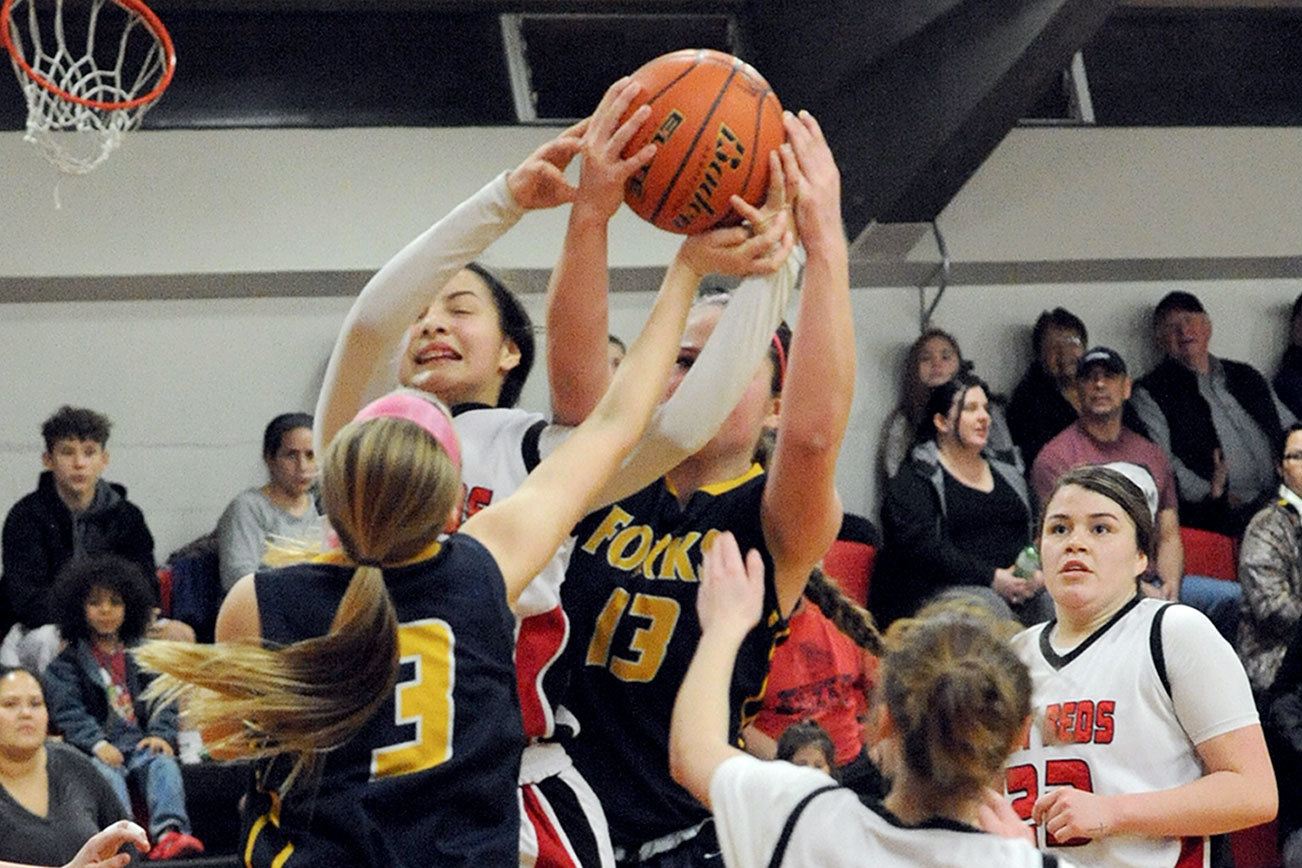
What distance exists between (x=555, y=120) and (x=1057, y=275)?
264 cm

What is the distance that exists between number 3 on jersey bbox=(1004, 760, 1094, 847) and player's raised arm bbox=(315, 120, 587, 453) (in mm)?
1533

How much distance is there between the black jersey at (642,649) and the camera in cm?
341

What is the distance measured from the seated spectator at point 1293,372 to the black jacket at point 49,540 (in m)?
5.44

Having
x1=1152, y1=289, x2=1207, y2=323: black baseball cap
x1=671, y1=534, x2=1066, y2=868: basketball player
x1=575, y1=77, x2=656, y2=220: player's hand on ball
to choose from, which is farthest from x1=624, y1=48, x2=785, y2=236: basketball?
x1=1152, y1=289, x2=1207, y2=323: black baseball cap

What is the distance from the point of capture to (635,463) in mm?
3262

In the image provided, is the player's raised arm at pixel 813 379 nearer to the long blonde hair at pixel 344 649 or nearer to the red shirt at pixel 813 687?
the long blonde hair at pixel 344 649

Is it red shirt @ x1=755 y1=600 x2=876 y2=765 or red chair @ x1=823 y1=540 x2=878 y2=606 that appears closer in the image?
red shirt @ x1=755 y1=600 x2=876 y2=765

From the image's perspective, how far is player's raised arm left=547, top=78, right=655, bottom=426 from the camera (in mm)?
3311

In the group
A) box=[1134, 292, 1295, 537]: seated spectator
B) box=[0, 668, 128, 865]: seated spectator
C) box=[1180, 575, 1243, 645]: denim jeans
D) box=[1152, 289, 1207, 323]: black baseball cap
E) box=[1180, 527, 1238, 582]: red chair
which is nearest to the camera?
box=[0, 668, 128, 865]: seated spectator

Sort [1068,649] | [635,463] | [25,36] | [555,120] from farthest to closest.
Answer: [555,120] → [25,36] → [1068,649] → [635,463]

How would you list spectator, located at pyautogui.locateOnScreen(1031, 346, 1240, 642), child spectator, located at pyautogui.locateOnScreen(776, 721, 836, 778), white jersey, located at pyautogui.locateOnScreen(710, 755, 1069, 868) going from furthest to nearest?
spectator, located at pyautogui.locateOnScreen(1031, 346, 1240, 642), child spectator, located at pyautogui.locateOnScreen(776, 721, 836, 778), white jersey, located at pyautogui.locateOnScreen(710, 755, 1069, 868)

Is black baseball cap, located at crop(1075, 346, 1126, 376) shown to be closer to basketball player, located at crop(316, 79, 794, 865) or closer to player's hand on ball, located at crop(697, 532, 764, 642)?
basketball player, located at crop(316, 79, 794, 865)

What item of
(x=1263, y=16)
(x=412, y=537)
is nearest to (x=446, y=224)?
(x=412, y=537)

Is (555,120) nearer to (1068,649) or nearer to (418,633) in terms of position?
(1068,649)
